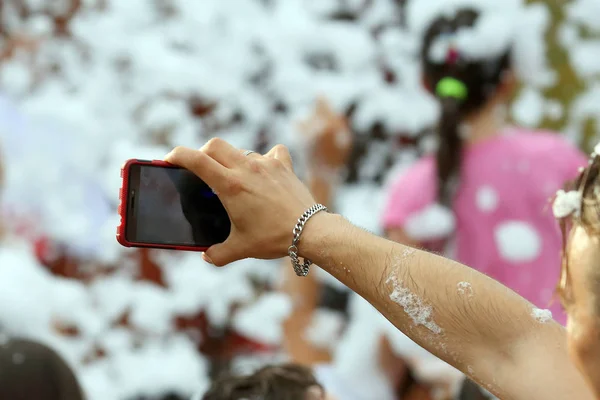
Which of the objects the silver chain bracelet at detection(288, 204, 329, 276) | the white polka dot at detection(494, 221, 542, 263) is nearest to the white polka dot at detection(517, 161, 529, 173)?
the white polka dot at detection(494, 221, 542, 263)

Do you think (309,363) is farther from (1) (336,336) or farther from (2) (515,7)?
(2) (515,7)

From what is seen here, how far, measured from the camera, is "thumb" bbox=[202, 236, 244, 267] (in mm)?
932

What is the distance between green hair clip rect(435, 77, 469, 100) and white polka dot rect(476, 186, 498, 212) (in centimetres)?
24

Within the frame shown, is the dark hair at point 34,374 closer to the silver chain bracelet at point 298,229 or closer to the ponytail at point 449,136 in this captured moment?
the silver chain bracelet at point 298,229

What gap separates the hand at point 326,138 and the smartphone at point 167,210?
1.52m

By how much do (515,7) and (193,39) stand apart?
1.13 meters

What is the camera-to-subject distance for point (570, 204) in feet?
2.95

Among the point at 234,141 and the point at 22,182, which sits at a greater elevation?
the point at 234,141

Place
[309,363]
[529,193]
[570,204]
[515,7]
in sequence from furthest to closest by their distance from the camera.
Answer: [515,7] → [309,363] → [529,193] → [570,204]

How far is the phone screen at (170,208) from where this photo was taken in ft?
3.21

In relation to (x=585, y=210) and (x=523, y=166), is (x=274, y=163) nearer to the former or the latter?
(x=585, y=210)

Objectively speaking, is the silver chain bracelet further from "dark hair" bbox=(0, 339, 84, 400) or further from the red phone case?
"dark hair" bbox=(0, 339, 84, 400)

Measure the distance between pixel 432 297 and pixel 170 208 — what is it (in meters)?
0.33

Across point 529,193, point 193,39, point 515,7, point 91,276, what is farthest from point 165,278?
point 515,7
